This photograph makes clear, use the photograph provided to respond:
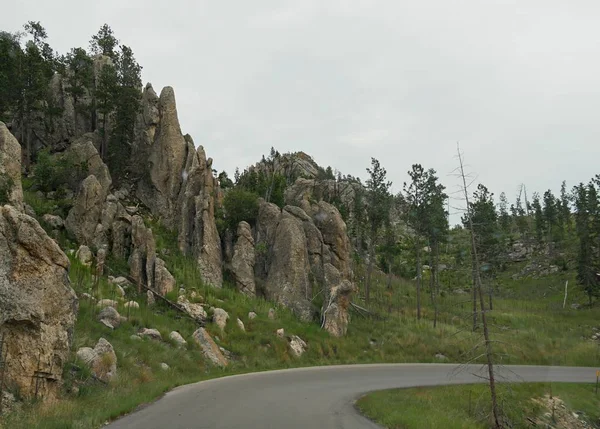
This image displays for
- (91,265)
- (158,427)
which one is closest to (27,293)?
(158,427)

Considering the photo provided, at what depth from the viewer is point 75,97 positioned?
49219 millimetres

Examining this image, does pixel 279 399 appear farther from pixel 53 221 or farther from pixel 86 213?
pixel 53 221

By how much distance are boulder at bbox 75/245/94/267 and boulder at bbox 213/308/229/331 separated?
29.5 feet

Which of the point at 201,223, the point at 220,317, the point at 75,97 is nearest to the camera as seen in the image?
the point at 220,317

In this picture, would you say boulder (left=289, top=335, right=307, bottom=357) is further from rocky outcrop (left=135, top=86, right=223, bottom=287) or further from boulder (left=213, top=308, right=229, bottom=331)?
rocky outcrop (left=135, top=86, right=223, bottom=287)

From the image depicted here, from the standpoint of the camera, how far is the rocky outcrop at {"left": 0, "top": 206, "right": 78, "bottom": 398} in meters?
12.4

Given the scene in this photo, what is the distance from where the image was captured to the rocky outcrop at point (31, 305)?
12.4 meters

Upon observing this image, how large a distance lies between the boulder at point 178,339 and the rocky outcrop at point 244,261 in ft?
38.2

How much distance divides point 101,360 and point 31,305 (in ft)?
13.5

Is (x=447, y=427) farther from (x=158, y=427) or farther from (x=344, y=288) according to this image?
(x=344, y=288)

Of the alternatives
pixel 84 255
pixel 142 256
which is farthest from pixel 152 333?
pixel 142 256

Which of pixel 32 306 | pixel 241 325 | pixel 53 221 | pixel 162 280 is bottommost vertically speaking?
pixel 241 325

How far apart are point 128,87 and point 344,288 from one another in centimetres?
3239

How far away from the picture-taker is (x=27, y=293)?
42.6ft
